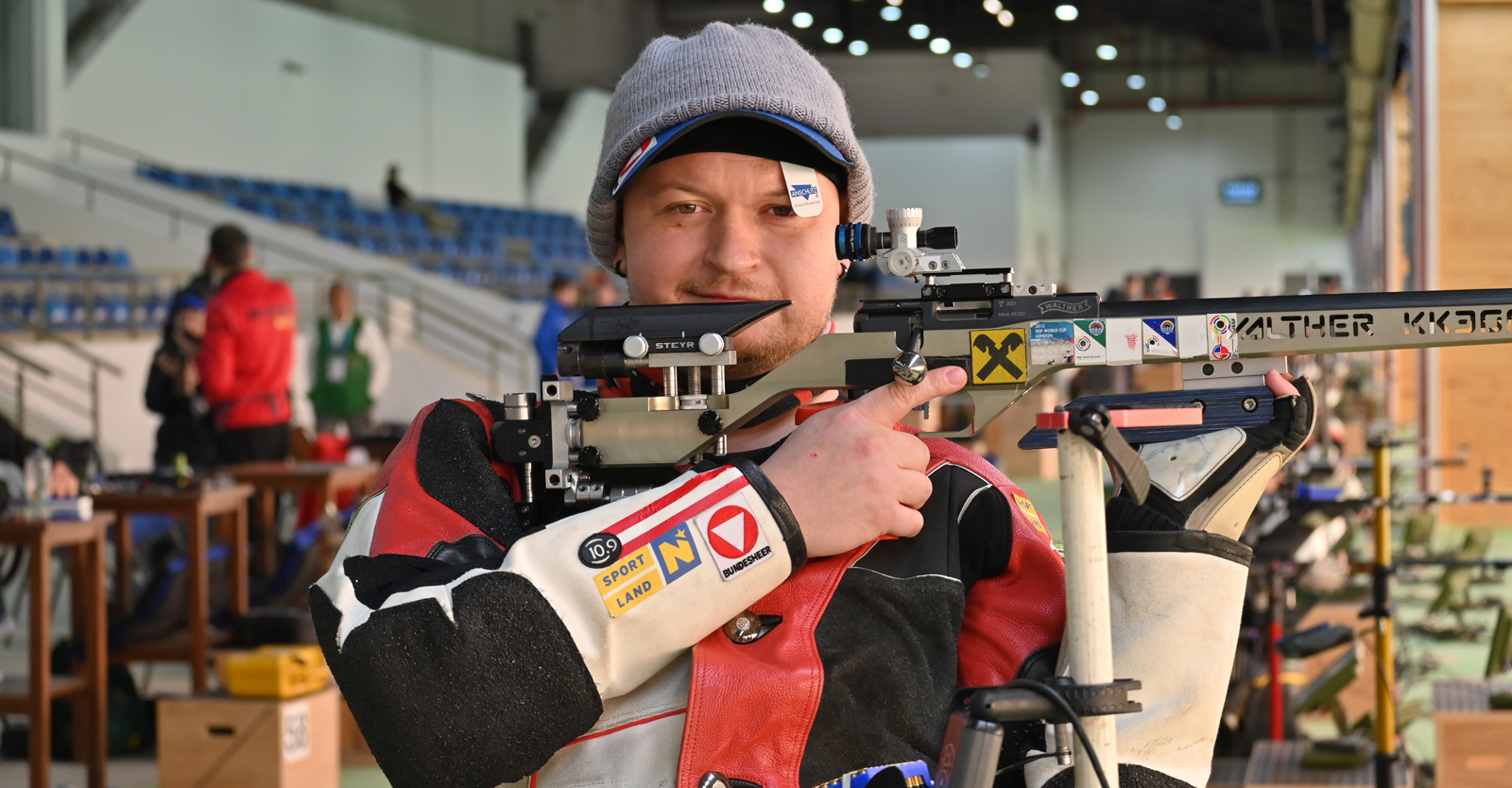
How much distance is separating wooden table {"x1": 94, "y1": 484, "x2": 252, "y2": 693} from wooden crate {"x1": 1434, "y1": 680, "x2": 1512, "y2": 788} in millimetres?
3075

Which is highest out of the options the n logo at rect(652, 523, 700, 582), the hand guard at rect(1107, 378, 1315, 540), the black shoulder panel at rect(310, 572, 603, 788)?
the hand guard at rect(1107, 378, 1315, 540)

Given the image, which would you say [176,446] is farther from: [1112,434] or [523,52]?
[523,52]

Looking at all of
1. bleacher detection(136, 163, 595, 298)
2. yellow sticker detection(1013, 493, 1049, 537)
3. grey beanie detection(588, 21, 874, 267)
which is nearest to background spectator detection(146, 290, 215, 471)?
grey beanie detection(588, 21, 874, 267)

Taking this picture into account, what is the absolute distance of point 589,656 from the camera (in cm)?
96

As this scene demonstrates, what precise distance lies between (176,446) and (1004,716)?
515 centimetres

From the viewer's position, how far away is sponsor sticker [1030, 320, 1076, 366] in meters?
1.10

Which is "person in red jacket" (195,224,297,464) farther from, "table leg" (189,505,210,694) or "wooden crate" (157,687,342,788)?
"wooden crate" (157,687,342,788)

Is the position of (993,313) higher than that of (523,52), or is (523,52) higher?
(523,52)

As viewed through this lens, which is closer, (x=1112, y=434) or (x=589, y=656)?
(x=1112, y=434)

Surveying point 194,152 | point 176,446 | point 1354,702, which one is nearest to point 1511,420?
point 1354,702

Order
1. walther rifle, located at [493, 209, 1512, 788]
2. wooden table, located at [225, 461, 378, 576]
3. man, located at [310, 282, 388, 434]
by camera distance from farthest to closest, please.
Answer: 1. man, located at [310, 282, 388, 434]
2. wooden table, located at [225, 461, 378, 576]
3. walther rifle, located at [493, 209, 1512, 788]

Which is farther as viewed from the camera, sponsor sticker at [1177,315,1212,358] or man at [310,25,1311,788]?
sponsor sticker at [1177,315,1212,358]

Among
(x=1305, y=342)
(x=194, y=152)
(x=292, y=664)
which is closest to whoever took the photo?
(x=1305, y=342)

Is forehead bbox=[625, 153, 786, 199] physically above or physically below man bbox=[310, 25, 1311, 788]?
above
